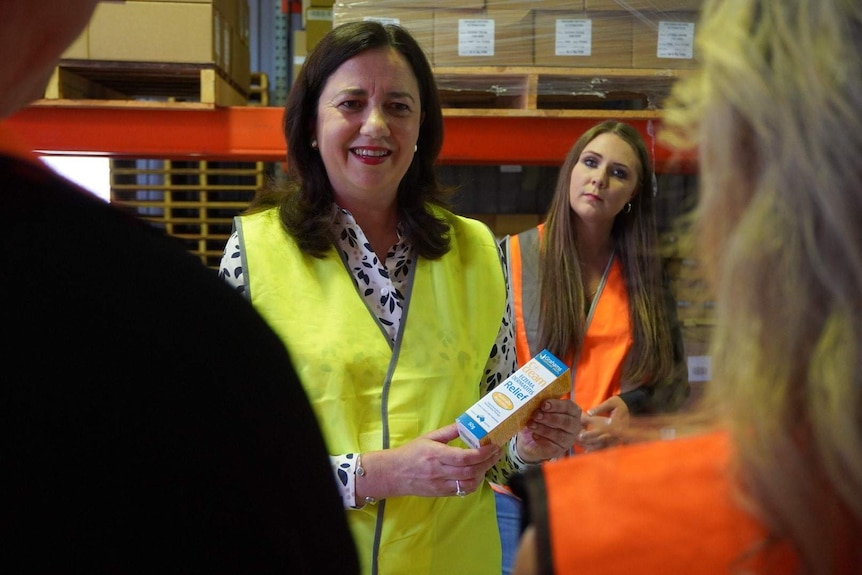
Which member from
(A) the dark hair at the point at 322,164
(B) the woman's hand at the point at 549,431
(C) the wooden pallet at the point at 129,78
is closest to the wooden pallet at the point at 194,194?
(C) the wooden pallet at the point at 129,78

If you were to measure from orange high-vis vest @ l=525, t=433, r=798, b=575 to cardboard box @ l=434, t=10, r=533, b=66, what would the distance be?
2.62m

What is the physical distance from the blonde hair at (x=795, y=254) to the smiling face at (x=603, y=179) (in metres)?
2.28

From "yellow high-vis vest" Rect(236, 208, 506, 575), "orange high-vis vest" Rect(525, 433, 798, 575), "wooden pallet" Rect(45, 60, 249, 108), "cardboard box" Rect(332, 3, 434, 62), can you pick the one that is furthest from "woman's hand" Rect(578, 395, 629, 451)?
"wooden pallet" Rect(45, 60, 249, 108)

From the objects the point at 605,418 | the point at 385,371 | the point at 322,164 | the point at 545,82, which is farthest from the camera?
the point at 545,82

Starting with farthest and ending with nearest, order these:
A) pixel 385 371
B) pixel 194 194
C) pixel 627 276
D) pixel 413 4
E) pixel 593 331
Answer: pixel 194 194 → pixel 413 4 → pixel 627 276 → pixel 593 331 → pixel 385 371

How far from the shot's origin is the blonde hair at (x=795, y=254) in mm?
547

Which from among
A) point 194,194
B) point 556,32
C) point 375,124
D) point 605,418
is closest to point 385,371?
point 375,124

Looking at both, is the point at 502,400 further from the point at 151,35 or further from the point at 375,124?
the point at 151,35

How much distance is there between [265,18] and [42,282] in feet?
19.6

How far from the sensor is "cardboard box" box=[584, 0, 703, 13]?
3062 mm

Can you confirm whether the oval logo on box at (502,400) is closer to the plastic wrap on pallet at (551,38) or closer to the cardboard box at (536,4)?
the plastic wrap on pallet at (551,38)

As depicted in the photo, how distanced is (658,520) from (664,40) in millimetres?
2805

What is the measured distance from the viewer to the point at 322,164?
1852mm

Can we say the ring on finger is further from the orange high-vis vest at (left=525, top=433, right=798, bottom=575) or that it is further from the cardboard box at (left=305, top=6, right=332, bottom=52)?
the cardboard box at (left=305, top=6, right=332, bottom=52)
